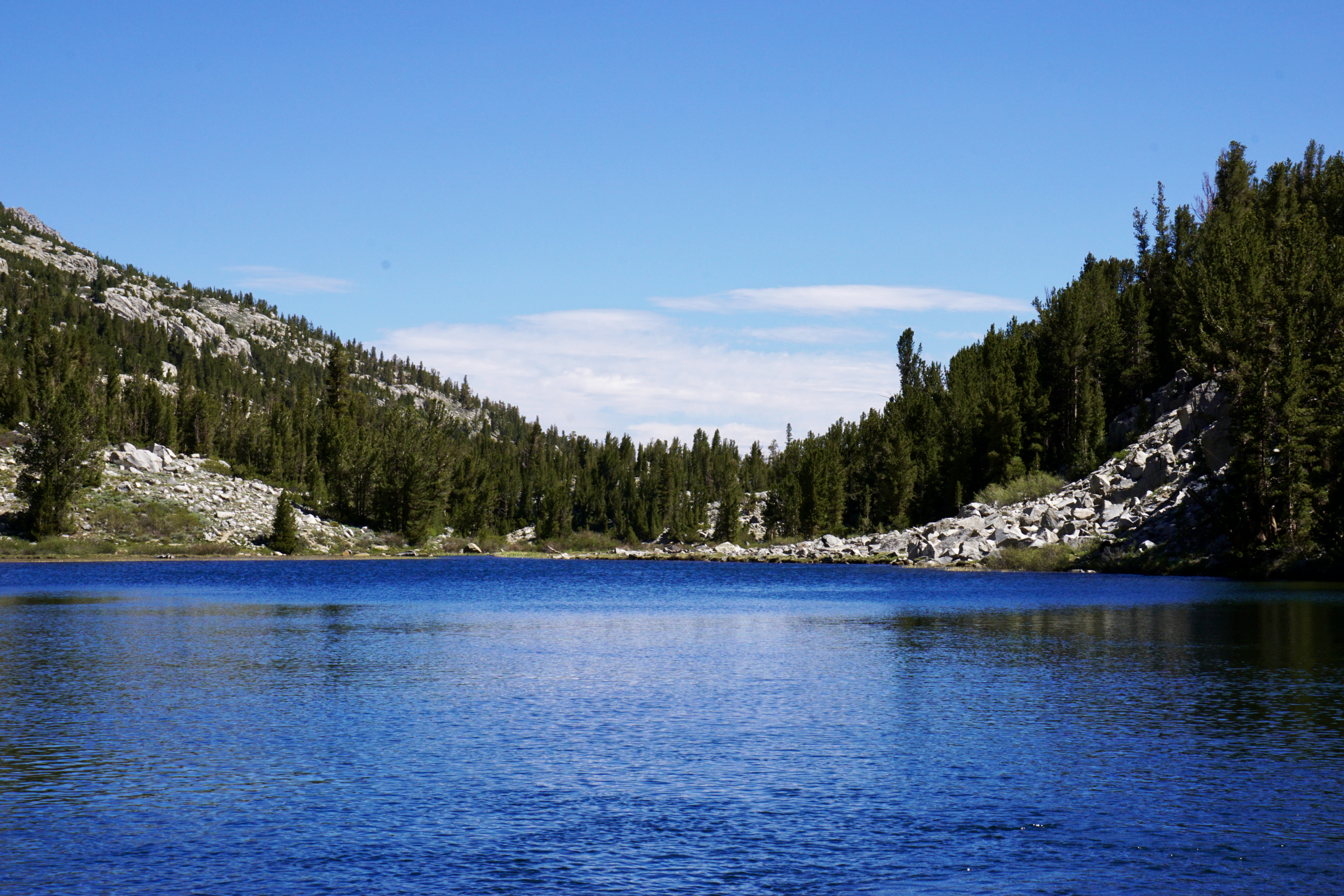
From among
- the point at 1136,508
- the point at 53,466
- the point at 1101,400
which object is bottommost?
the point at 1136,508

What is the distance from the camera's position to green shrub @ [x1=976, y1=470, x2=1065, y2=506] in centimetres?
12850

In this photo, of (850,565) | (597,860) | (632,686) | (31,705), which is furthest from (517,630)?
(850,565)

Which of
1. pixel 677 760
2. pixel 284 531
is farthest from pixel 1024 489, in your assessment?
pixel 677 760

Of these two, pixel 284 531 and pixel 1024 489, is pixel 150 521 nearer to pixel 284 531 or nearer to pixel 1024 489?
pixel 284 531

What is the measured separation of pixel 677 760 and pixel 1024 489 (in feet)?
381

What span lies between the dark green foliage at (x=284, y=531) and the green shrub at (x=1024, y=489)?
99831 millimetres

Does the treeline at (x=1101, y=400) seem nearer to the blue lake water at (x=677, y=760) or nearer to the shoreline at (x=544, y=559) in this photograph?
the shoreline at (x=544, y=559)

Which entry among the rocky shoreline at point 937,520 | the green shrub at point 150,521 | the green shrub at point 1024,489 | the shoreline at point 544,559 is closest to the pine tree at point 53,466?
the rocky shoreline at point 937,520

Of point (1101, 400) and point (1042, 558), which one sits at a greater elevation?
point (1101, 400)

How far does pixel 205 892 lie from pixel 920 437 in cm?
15497

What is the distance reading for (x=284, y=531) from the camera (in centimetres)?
15375

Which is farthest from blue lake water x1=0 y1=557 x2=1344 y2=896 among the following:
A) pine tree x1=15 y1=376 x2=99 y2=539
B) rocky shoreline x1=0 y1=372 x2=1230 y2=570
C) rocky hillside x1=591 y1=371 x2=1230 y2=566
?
pine tree x1=15 y1=376 x2=99 y2=539

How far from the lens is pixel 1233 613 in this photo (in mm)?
55188

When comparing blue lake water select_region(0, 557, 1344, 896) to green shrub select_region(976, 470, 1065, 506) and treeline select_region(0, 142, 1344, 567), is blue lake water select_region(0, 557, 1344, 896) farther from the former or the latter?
green shrub select_region(976, 470, 1065, 506)
